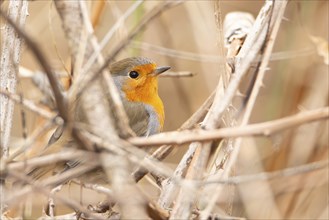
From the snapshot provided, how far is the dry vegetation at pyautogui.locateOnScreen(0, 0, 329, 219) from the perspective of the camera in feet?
5.41

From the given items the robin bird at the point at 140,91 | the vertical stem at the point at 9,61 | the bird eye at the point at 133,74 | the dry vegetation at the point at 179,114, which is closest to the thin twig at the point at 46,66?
the dry vegetation at the point at 179,114

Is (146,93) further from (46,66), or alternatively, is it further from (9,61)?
(46,66)

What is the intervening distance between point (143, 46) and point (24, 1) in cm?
109

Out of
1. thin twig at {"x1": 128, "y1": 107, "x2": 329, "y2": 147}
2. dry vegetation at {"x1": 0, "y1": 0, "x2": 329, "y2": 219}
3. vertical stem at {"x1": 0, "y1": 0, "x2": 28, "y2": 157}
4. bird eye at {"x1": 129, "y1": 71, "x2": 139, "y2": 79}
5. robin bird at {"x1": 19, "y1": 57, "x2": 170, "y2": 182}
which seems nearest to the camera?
thin twig at {"x1": 128, "y1": 107, "x2": 329, "y2": 147}

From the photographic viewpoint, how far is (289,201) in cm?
367

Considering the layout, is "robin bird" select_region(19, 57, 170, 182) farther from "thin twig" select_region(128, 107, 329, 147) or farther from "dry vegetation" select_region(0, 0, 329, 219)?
"thin twig" select_region(128, 107, 329, 147)

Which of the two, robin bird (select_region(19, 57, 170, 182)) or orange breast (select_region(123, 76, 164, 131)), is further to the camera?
orange breast (select_region(123, 76, 164, 131))

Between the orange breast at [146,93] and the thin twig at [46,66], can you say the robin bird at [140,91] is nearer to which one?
the orange breast at [146,93]

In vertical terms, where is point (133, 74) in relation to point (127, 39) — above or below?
above

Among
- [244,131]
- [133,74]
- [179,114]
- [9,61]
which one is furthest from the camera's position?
[179,114]

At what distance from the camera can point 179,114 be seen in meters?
A: 4.57

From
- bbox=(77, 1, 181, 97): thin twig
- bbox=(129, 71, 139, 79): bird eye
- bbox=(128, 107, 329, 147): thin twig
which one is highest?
bbox=(129, 71, 139, 79): bird eye

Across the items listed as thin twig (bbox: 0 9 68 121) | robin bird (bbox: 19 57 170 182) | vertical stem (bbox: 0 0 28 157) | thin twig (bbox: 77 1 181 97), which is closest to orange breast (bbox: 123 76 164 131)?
robin bird (bbox: 19 57 170 182)

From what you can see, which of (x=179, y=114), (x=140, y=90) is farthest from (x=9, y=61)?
(x=179, y=114)
